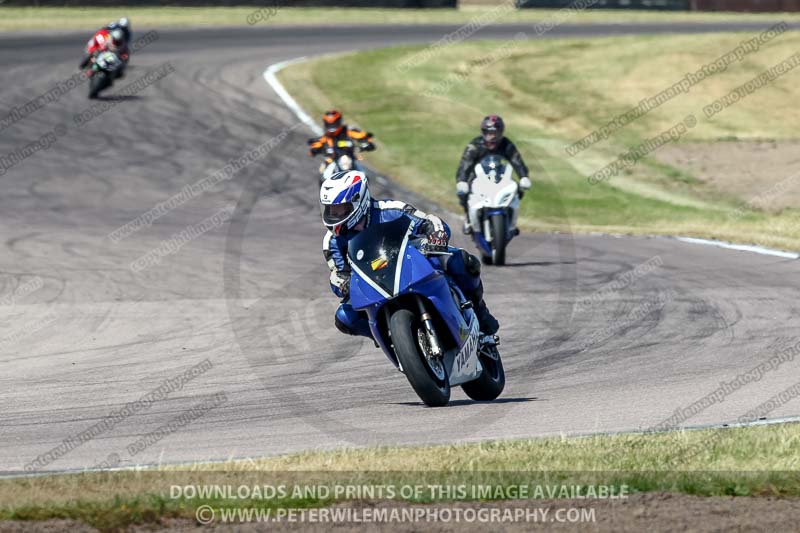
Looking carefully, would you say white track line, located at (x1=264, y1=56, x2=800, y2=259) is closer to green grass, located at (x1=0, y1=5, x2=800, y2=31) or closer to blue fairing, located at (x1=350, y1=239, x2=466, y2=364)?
green grass, located at (x1=0, y1=5, x2=800, y2=31)

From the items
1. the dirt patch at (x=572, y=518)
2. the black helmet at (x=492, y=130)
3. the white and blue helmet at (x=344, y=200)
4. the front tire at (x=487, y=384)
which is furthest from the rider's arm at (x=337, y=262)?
the black helmet at (x=492, y=130)

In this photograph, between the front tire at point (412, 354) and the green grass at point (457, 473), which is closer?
the green grass at point (457, 473)

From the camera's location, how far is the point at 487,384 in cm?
A: 973

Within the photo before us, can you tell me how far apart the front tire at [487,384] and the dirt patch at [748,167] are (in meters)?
15.1

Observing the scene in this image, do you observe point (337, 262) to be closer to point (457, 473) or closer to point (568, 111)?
point (457, 473)

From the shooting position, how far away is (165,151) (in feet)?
86.2

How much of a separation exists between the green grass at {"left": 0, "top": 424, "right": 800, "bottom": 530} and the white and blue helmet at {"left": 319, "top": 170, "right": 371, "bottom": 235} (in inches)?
72.5

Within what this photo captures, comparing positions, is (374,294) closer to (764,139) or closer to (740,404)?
(740,404)

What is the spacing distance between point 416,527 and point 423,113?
2652 centimetres

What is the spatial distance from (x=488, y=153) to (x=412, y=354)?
968cm

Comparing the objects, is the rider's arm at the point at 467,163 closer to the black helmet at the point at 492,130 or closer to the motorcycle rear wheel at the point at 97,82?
the black helmet at the point at 492,130

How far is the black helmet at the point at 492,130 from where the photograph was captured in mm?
17422

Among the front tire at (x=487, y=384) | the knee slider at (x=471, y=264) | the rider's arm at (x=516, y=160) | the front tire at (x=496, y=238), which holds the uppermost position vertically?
the knee slider at (x=471, y=264)

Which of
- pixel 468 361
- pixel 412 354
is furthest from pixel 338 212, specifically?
pixel 468 361
